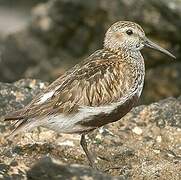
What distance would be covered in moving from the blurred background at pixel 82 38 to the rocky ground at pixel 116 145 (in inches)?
159

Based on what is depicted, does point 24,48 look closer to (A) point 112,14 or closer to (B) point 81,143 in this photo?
(A) point 112,14

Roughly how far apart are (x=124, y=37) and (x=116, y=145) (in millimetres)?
1525

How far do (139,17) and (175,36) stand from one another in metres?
0.86

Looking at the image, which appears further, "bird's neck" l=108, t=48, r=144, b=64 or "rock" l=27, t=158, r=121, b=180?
"bird's neck" l=108, t=48, r=144, b=64

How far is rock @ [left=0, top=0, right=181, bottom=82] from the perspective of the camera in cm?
1416

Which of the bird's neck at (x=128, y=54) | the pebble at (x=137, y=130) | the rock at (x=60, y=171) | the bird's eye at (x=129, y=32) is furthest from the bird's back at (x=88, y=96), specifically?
the rock at (x=60, y=171)

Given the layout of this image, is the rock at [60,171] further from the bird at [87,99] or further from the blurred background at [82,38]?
the blurred background at [82,38]

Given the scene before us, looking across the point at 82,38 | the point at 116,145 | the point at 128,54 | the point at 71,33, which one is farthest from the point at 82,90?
the point at 71,33

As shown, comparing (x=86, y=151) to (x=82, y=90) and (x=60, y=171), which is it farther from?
(x=60, y=171)

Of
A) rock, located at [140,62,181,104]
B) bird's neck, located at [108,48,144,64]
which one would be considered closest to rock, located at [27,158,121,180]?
bird's neck, located at [108,48,144,64]

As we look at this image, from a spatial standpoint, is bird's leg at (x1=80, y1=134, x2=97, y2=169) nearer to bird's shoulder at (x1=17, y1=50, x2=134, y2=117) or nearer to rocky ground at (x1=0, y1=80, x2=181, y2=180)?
rocky ground at (x1=0, y1=80, x2=181, y2=180)

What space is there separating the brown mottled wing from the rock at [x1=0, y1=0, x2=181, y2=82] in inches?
215

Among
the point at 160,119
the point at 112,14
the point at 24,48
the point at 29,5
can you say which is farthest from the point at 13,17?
the point at 160,119

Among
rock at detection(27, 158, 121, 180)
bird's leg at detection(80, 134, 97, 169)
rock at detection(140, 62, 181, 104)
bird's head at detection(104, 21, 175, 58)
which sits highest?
rock at detection(140, 62, 181, 104)
